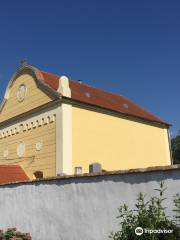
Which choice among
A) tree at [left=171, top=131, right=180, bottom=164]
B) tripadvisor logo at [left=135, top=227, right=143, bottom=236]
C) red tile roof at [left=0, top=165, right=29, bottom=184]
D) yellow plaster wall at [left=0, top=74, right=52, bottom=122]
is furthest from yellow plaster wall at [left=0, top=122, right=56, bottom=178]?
tree at [left=171, top=131, right=180, bottom=164]

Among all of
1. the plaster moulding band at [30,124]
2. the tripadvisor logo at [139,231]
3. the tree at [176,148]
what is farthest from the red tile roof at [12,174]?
the tree at [176,148]

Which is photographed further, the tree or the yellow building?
the tree

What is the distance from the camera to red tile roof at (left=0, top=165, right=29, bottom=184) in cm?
1965

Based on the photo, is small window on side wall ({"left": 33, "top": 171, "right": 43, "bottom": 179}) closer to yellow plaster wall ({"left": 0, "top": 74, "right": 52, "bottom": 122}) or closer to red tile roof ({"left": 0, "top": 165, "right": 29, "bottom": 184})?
red tile roof ({"left": 0, "top": 165, "right": 29, "bottom": 184})

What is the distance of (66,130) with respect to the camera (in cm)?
1923

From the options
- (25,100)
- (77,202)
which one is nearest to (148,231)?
(77,202)

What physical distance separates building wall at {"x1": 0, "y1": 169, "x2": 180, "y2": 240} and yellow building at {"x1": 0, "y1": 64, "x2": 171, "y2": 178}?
631 centimetres

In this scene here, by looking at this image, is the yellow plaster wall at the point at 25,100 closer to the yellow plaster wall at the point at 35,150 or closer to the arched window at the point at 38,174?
the yellow plaster wall at the point at 35,150

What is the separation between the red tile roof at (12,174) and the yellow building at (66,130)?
13.5 inches

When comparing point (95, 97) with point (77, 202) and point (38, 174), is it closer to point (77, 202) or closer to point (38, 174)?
point (38, 174)

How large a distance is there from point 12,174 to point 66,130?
14.8ft

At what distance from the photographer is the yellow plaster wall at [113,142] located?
2003cm

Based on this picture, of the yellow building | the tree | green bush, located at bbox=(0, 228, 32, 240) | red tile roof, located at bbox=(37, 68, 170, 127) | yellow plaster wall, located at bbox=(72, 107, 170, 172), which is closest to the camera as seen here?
green bush, located at bbox=(0, 228, 32, 240)

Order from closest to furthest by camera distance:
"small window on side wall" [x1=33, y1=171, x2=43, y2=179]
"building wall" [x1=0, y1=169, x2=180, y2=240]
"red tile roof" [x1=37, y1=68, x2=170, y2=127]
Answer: "building wall" [x1=0, y1=169, x2=180, y2=240] → "small window on side wall" [x1=33, y1=171, x2=43, y2=179] → "red tile roof" [x1=37, y1=68, x2=170, y2=127]
